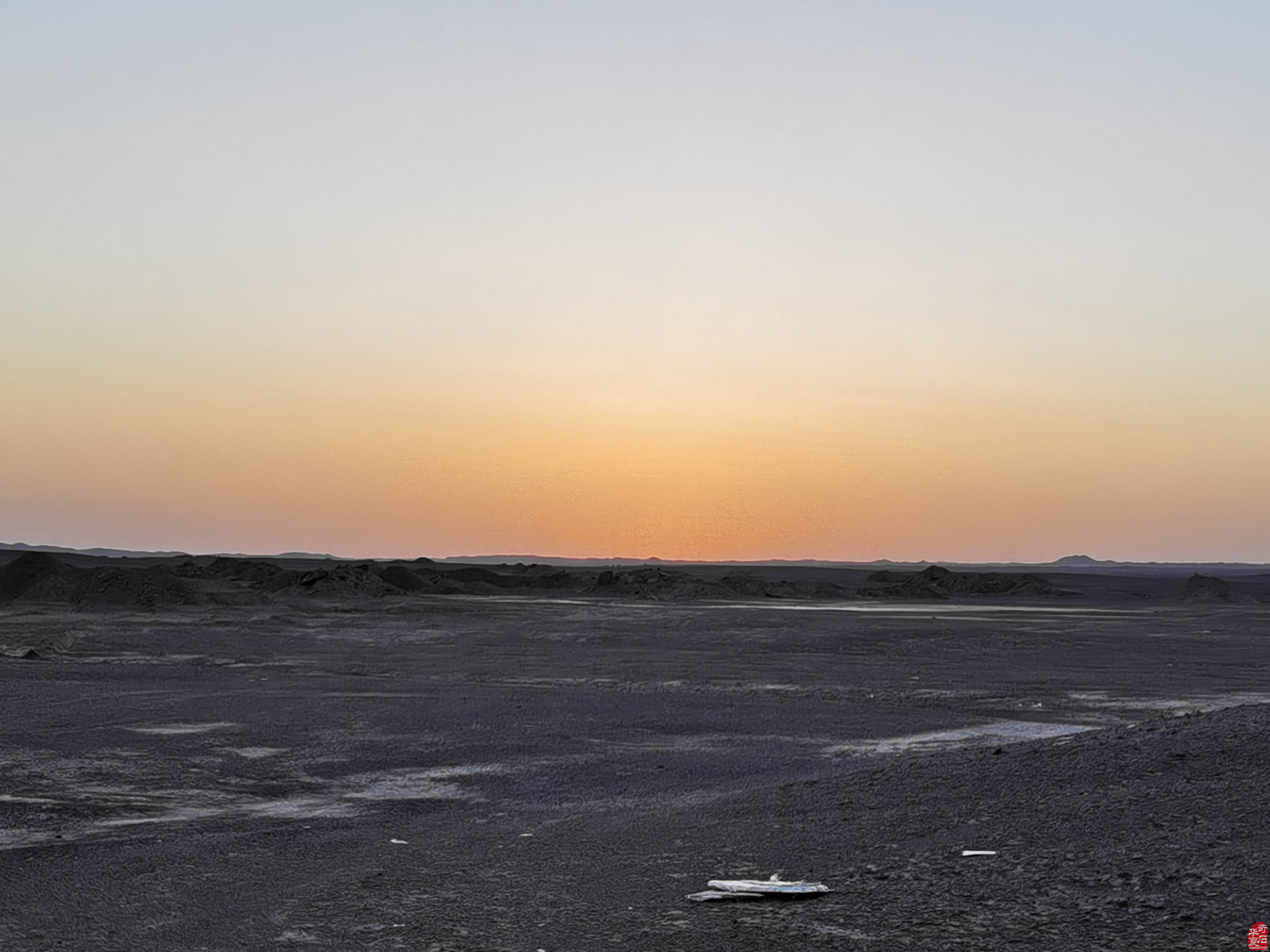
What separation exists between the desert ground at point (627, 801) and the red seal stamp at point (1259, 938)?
0.08 m

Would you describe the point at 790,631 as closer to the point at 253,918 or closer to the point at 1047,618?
the point at 1047,618

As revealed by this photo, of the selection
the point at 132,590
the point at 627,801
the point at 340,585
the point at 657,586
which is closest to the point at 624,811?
the point at 627,801

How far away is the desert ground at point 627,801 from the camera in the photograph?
6711 millimetres

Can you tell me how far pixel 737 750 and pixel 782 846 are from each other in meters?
4.89

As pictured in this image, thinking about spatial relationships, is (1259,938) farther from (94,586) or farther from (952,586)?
(952,586)

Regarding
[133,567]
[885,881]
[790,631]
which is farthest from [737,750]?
[133,567]

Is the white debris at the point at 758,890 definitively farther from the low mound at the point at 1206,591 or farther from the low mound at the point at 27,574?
the low mound at the point at 1206,591

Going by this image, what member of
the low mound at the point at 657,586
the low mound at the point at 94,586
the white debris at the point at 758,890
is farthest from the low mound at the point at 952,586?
the white debris at the point at 758,890

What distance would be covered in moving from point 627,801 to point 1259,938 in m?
5.49

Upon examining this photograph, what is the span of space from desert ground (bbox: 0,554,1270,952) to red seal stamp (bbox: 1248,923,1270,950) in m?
0.08

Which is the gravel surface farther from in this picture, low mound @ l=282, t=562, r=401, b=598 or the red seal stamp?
low mound @ l=282, t=562, r=401, b=598

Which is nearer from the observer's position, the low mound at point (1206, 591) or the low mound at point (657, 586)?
the low mound at point (1206, 591)

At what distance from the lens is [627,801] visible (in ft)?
34.3

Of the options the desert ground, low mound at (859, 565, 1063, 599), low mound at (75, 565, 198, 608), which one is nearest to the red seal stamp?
the desert ground
